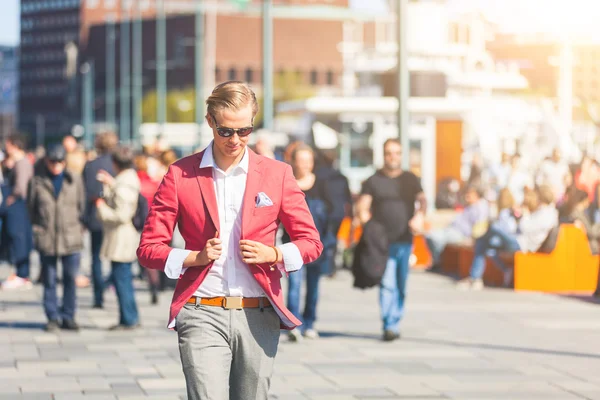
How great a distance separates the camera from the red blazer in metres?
5.14

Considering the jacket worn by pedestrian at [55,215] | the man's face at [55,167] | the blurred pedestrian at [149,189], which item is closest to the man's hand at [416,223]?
the jacket worn by pedestrian at [55,215]

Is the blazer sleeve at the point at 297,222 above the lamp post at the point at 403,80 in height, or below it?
below

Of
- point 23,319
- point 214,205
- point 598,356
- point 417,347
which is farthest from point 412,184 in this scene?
point 214,205

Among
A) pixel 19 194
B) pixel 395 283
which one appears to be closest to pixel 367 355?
pixel 395 283

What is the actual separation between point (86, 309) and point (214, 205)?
942 cm

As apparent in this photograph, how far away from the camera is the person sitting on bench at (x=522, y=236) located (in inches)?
645

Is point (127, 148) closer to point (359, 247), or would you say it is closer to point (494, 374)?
point (359, 247)

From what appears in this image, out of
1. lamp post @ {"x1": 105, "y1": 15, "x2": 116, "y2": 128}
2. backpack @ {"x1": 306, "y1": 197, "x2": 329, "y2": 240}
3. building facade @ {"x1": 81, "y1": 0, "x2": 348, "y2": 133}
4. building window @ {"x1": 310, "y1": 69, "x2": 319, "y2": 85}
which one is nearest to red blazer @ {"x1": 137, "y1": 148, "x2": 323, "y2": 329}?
backpack @ {"x1": 306, "y1": 197, "x2": 329, "y2": 240}

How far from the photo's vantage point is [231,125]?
5047 millimetres

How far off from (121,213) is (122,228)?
0.14 meters

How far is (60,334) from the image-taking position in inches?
473

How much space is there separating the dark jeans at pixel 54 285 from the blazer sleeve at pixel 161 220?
7.14 meters

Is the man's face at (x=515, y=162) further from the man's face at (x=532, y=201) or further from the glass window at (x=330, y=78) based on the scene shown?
the glass window at (x=330, y=78)

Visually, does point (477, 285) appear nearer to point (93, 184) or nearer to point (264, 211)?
point (93, 184)
